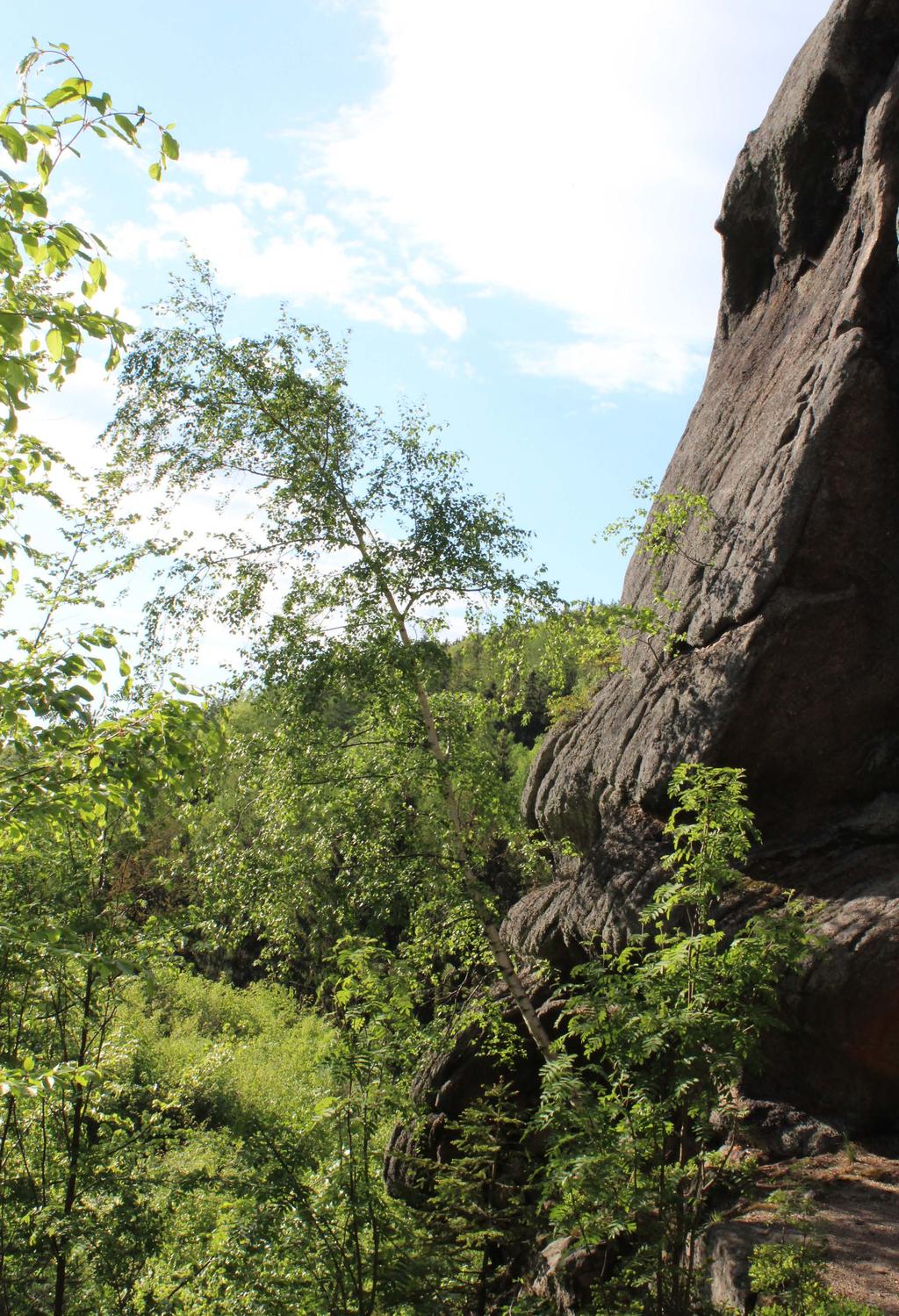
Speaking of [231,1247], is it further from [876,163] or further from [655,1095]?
[876,163]

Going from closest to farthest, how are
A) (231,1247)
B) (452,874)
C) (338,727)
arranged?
(231,1247) → (452,874) → (338,727)

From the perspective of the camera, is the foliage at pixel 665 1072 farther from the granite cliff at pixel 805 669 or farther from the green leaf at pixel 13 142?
the green leaf at pixel 13 142

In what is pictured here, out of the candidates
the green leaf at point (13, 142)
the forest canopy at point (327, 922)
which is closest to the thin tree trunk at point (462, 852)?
the forest canopy at point (327, 922)

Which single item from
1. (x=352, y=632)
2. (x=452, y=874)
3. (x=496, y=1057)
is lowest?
(x=496, y=1057)

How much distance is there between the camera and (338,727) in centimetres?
1031

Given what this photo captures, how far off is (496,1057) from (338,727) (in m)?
4.54

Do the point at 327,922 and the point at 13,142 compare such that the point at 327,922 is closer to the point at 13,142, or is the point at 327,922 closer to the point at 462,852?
the point at 462,852

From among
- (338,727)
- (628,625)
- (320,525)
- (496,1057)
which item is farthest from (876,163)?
(496,1057)

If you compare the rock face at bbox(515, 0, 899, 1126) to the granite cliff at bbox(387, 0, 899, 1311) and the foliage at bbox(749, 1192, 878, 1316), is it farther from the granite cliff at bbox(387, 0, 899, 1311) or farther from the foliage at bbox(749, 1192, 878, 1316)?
the foliage at bbox(749, 1192, 878, 1316)

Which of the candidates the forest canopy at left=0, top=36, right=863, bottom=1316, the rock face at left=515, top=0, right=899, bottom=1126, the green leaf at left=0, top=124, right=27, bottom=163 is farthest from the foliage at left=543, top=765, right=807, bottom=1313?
the green leaf at left=0, top=124, right=27, bottom=163

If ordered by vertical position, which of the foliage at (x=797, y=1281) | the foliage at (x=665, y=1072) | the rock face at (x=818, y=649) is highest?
the rock face at (x=818, y=649)

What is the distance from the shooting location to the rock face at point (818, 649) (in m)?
8.38

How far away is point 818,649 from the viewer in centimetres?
970

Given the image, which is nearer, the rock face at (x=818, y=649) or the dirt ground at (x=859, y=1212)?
the dirt ground at (x=859, y=1212)
